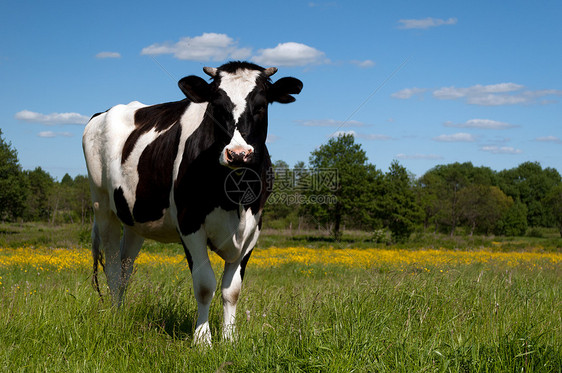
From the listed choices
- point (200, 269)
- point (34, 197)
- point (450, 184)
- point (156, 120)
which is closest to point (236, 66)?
point (156, 120)

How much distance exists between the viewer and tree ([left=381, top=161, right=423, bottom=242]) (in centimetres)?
4934

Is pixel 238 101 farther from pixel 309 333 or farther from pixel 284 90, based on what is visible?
pixel 309 333

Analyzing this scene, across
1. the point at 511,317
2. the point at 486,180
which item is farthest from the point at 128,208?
the point at 486,180

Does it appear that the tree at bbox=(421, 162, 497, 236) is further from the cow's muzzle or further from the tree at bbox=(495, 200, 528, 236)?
the cow's muzzle

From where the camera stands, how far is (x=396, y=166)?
5709cm

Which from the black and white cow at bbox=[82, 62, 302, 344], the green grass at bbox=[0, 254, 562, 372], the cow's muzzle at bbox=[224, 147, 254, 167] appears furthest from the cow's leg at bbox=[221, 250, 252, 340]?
the cow's muzzle at bbox=[224, 147, 254, 167]

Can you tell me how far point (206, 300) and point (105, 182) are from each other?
2.48 meters

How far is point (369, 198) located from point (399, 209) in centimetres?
385

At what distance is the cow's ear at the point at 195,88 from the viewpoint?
4.50 meters

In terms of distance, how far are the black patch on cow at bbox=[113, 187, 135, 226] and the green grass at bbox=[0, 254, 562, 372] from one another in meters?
0.85

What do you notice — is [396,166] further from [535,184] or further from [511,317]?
[535,184]

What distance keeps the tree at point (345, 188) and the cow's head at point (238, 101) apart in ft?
149

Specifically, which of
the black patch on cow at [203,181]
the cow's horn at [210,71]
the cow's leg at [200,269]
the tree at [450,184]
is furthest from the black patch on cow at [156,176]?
the tree at [450,184]

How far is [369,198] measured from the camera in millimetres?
52094
